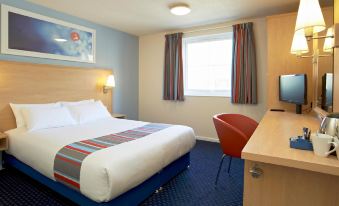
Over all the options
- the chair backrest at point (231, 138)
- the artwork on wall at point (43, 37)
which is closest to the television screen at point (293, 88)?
the chair backrest at point (231, 138)

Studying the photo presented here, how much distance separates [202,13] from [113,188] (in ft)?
9.68

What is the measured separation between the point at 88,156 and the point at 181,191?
109 cm

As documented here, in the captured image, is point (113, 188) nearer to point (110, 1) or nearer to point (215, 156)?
point (215, 156)

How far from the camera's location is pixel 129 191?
1771mm

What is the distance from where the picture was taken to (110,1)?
2885 mm

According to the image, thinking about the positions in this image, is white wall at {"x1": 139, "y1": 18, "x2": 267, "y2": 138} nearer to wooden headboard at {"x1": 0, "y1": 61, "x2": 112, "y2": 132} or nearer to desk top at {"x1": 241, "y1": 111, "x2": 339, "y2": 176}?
wooden headboard at {"x1": 0, "y1": 61, "x2": 112, "y2": 132}

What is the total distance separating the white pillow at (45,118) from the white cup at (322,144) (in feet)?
9.14

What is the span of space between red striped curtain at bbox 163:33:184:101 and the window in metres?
0.18

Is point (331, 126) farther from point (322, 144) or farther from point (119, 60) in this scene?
point (119, 60)

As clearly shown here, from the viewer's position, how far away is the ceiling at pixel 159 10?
2.92 meters

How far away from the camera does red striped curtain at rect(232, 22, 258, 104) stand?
11.7 ft

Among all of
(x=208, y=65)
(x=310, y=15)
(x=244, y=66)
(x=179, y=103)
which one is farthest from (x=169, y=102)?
(x=310, y=15)

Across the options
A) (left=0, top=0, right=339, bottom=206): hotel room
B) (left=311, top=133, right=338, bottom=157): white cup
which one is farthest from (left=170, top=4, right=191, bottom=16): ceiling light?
(left=311, top=133, right=338, bottom=157): white cup

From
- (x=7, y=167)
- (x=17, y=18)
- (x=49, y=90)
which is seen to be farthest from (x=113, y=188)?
(x=17, y=18)
